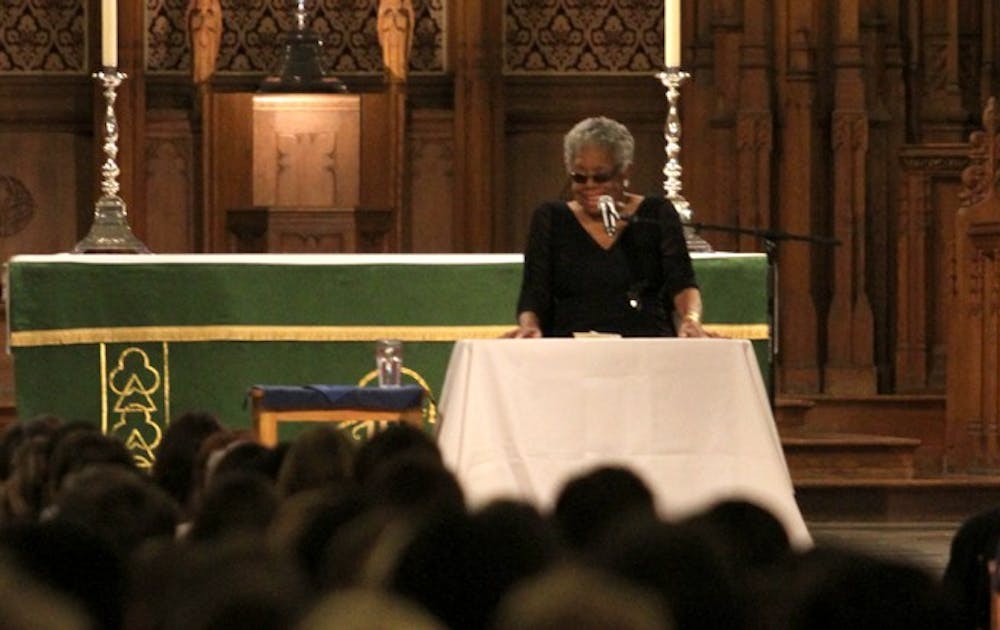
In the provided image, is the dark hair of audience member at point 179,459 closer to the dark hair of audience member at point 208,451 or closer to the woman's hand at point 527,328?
the dark hair of audience member at point 208,451

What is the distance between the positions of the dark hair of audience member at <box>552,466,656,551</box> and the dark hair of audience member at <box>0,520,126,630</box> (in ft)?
2.86

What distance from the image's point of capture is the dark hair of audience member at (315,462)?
4223 mm

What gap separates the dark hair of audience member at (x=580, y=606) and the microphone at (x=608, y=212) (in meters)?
4.47

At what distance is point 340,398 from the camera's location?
7129 mm

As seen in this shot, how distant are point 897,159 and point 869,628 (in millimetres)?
10353

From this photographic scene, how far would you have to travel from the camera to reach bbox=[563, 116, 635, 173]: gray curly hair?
6.91m

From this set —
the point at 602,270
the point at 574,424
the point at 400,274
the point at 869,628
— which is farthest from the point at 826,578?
the point at 400,274

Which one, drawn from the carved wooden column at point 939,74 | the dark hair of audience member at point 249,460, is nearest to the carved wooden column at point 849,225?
the carved wooden column at point 939,74

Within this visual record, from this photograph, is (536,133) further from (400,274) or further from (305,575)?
(305,575)

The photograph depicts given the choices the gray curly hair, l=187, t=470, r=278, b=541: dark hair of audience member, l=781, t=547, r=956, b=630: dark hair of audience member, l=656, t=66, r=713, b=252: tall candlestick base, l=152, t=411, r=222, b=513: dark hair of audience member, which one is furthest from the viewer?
l=656, t=66, r=713, b=252: tall candlestick base

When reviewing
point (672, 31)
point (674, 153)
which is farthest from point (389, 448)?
point (674, 153)

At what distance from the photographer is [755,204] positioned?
12633 mm

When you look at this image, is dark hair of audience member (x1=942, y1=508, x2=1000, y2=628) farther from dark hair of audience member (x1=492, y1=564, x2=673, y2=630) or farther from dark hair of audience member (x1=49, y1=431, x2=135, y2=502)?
dark hair of audience member (x1=492, y1=564, x2=673, y2=630)

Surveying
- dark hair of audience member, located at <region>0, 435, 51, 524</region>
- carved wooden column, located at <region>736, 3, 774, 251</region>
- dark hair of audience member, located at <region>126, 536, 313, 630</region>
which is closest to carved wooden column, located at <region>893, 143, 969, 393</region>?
carved wooden column, located at <region>736, 3, 774, 251</region>
